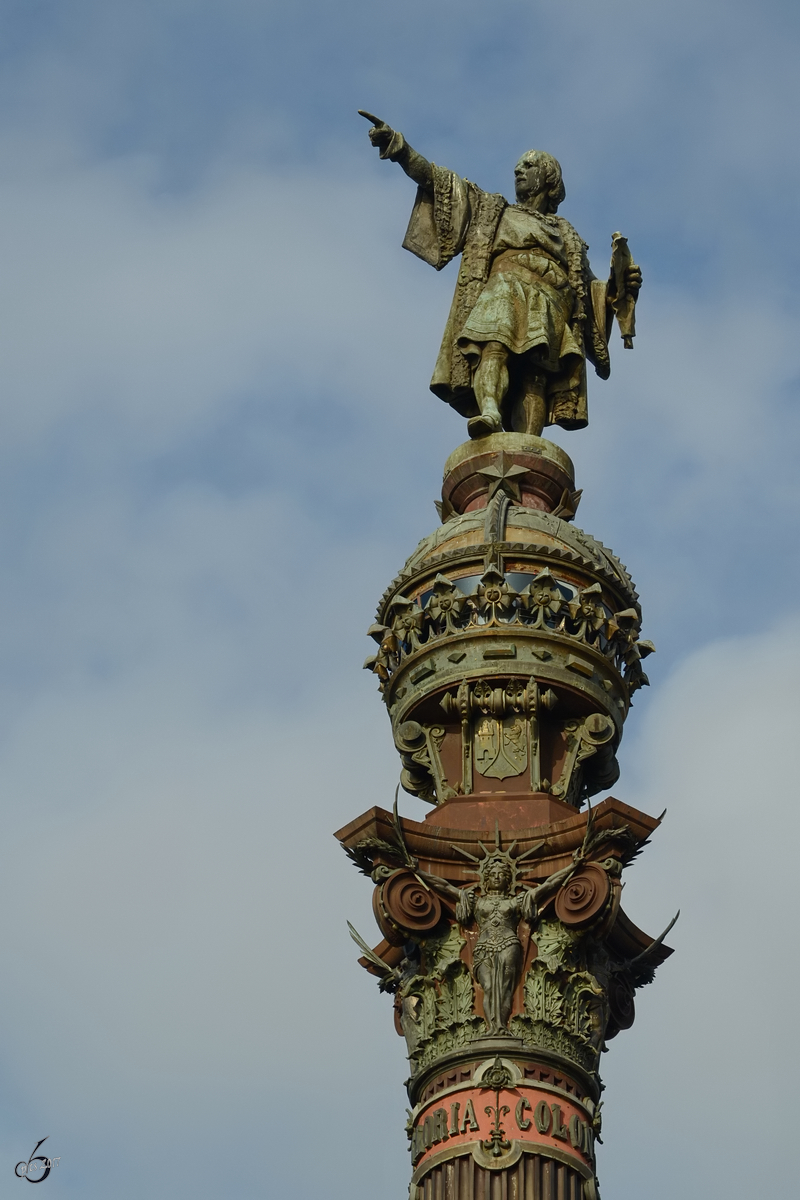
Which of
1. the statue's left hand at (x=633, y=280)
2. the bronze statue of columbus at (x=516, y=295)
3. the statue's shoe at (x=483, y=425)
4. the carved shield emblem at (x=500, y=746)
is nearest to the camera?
the carved shield emblem at (x=500, y=746)

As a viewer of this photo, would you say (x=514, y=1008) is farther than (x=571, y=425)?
No

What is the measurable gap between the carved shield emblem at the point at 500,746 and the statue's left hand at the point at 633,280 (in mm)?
8311

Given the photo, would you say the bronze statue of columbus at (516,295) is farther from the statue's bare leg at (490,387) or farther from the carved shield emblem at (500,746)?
the carved shield emblem at (500,746)

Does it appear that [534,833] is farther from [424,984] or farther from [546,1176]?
[546,1176]

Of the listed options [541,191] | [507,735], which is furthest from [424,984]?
[541,191]

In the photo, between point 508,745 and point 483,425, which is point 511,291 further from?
point 508,745

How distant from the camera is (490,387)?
103 feet

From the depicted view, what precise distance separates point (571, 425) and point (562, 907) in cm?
936

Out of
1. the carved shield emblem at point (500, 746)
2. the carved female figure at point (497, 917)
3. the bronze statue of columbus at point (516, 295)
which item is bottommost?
the carved female figure at point (497, 917)

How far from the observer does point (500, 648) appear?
27359 millimetres

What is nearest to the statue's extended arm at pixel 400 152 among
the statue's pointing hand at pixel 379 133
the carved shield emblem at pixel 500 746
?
the statue's pointing hand at pixel 379 133

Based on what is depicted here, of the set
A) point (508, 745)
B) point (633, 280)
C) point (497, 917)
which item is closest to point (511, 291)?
point (633, 280)

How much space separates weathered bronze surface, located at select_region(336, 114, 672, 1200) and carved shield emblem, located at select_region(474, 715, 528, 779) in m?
0.02

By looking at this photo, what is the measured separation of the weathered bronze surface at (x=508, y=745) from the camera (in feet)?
79.9
